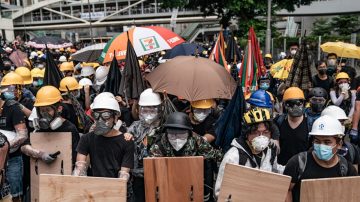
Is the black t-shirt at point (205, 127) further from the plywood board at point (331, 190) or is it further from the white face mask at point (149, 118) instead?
the plywood board at point (331, 190)

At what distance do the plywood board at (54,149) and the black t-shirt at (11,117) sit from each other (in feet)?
1.06

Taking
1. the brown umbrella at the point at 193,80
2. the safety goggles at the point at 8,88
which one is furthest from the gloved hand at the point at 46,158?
the brown umbrella at the point at 193,80

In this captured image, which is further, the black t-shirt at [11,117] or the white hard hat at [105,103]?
the black t-shirt at [11,117]

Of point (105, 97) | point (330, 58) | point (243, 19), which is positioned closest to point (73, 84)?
point (105, 97)

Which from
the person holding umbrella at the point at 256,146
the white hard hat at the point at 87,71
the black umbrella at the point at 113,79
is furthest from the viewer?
the white hard hat at the point at 87,71

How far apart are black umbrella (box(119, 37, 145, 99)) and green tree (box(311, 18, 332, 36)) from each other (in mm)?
29399

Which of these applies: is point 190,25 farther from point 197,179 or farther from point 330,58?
point 197,179

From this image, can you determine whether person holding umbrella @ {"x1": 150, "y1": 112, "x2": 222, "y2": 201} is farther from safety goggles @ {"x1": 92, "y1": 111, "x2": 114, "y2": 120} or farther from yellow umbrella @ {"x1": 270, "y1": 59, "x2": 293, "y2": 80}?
yellow umbrella @ {"x1": 270, "y1": 59, "x2": 293, "y2": 80}

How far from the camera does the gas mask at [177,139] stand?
3842 mm

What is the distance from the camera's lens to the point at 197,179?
11.2ft

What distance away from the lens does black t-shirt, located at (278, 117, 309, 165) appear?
462 centimetres

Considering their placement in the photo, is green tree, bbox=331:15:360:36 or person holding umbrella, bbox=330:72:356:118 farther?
green tree, bbox=331:15:360:36

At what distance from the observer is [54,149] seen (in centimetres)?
420

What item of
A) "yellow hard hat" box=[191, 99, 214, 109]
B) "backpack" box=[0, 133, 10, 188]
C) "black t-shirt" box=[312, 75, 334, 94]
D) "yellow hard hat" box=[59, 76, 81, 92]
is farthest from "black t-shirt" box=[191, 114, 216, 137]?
"black t-shirt" box=[312, 75, 334, 94]
